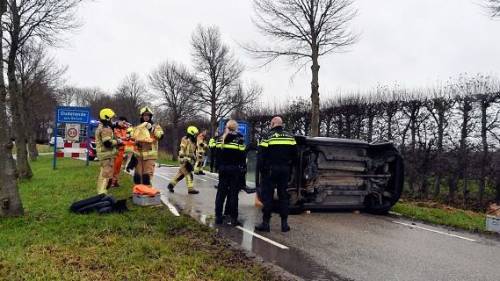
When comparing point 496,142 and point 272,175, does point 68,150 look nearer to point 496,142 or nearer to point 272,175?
point 272,175

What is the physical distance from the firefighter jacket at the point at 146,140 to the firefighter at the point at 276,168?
9.63 ft

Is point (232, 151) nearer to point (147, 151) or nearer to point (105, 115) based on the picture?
point (147, 151)

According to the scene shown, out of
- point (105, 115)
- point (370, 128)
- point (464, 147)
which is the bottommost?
point (464, 147)

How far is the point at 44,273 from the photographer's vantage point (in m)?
4.88

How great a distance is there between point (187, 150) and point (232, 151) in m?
4.70

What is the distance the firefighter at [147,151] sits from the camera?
10000 mm

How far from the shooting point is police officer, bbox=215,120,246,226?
8500 mm

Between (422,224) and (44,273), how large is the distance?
24.0ft

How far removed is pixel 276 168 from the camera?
8.08 meters

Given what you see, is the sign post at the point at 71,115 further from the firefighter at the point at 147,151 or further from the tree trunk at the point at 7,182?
the tree trunk at the point at 7,182

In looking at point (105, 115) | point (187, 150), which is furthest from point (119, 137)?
point (105, 115)

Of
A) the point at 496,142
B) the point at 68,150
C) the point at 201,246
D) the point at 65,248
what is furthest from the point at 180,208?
the point at 68,150

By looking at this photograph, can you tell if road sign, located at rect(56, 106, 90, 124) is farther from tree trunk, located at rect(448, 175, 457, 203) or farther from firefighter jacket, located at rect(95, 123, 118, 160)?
tree trunk, located at rect(448, 175, 457, 203)

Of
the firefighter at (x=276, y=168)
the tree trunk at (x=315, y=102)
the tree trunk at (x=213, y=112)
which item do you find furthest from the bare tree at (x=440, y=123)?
the tree trunk at (x=213, y=112)
